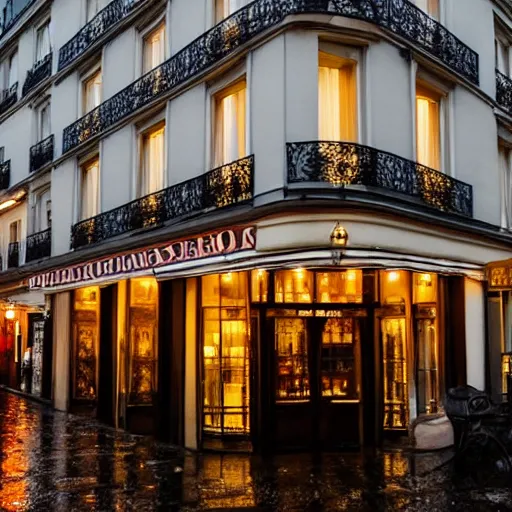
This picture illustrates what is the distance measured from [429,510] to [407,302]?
492 cm

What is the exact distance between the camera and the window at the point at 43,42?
2227 centimetres

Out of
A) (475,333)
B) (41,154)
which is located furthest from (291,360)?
(41,154)

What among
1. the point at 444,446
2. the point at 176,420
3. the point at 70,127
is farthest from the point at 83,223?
the point at 444,446

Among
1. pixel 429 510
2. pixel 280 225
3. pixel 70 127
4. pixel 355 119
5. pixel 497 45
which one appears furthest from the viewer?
pixel 70 127

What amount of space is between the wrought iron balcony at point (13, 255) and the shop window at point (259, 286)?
1257cm

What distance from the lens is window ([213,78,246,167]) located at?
12.9 meters

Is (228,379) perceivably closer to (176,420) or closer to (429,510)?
(176,420)

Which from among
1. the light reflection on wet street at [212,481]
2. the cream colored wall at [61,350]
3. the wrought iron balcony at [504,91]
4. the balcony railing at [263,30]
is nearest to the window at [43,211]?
the cream colored wall at [61,350]

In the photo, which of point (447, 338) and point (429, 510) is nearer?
point (429, 510)

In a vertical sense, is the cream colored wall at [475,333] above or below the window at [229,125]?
below

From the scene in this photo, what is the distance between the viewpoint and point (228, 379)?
1305cm

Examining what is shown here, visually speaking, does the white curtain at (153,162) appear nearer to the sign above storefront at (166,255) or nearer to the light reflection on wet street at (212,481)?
the sign above storefront at (166,255)

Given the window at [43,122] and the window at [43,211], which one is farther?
the window at [43,122]

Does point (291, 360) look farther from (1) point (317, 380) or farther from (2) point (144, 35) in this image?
(2) point (144, 35)
